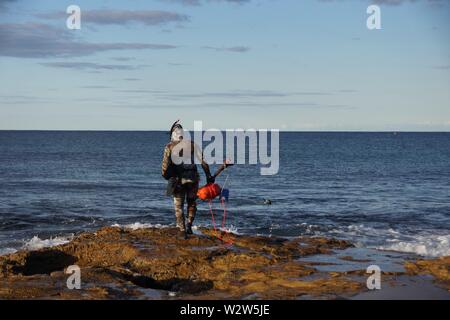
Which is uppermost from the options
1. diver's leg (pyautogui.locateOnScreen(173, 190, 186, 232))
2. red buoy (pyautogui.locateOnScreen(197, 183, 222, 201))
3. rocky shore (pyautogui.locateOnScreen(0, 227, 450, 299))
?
red buoy (pyautogui.locateOnScreen(197, 183, 222, 201))

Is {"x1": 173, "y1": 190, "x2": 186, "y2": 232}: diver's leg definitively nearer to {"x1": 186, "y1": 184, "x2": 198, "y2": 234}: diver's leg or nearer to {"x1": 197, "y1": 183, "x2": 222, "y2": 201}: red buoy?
{"x1": 186, "y1": 184, "x2": 198, "y2": 234}: diver's leg

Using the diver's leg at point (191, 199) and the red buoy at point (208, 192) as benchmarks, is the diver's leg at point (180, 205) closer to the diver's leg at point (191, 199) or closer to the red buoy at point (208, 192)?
the diver's leg at point (191, 199)

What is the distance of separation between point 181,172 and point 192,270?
9.54 feet

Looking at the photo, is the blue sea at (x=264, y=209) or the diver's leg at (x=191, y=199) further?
the blue sea at (x=264, y=209)

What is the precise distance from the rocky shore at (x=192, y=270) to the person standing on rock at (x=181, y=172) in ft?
3.03

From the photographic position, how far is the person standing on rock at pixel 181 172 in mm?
12609

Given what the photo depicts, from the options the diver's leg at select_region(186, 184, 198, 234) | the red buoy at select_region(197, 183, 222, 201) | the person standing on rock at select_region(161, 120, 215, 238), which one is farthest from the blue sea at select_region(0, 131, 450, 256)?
the person standing on rock at select_region(161, 120, 215, 238)

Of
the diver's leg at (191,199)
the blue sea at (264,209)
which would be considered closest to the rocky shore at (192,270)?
the diver's leg at (191,199)

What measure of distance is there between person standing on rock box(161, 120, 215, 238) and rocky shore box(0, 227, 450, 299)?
0.92 metres

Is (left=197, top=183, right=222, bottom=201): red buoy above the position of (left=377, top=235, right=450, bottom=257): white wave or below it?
above

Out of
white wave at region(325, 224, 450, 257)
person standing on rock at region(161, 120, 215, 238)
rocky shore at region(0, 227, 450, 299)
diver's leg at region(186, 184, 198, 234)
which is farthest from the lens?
white wave at region(325, 224, 450, 257)

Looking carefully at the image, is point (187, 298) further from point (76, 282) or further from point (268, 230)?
point (268, 230)

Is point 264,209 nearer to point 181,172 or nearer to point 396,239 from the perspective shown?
point 396,239

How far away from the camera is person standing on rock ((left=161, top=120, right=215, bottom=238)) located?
12609 millimetres
